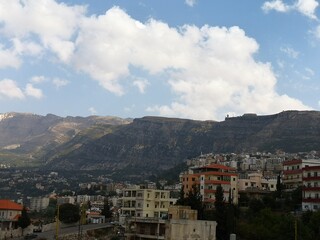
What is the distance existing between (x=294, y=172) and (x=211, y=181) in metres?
17.7

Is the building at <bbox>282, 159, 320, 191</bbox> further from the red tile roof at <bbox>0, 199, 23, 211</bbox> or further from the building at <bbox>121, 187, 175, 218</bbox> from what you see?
the red tile roof at <bbox>0, 199, 23, 211</bbox>

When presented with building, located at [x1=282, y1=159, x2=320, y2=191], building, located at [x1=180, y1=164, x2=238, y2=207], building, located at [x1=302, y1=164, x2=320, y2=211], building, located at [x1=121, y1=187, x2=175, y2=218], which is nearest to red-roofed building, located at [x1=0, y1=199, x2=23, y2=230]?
building, located at [x1=121, y1=187, x2=175, y2=218]

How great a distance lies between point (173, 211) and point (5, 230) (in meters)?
40.1

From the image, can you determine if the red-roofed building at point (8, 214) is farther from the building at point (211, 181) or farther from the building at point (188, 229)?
the building at point (188, 229)

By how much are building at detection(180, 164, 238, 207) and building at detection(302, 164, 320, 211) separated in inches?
587

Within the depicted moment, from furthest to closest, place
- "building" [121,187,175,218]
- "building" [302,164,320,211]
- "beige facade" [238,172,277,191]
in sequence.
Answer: "beige facade" [238,172,277,191] → "building" [121,187,175,218] → "building" [302,164,320,211]

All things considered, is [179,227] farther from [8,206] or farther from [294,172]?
[8,206]

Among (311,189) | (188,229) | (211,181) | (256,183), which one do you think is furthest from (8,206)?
(311,189)

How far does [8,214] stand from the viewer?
102 m

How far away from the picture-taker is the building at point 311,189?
85.8m

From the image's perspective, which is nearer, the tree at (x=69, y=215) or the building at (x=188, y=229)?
→ the building at (x=188, y=229)

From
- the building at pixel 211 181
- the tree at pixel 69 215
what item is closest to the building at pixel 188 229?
the building at pixel 211 181

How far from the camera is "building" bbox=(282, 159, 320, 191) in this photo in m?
103

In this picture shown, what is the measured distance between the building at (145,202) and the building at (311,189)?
2681 cm
